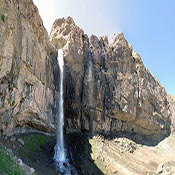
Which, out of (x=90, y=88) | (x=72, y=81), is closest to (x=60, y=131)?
(x=72, y=81)

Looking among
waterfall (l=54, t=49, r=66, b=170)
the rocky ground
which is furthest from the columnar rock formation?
the rocky ground

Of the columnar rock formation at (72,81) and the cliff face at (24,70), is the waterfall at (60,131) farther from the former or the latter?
the cliff face at (24,70)

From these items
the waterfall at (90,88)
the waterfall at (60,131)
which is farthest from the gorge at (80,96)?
the waterfall at (60,131)

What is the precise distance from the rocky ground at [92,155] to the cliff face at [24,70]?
218 centimetres

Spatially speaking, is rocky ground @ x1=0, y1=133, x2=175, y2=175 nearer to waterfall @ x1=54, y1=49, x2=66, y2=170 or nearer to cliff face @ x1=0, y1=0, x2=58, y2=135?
waterfall @ x1=54, y1=49, x2=66, y2=170

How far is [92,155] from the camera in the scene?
27406 millimetres

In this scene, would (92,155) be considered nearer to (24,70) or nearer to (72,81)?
(72,81)

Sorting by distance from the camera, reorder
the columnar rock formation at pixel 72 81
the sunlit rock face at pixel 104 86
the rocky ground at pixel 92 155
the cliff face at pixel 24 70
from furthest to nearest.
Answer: the sunlit rock face at pixel 104 86
the rocky ground at pixel 92 155
the columnar rock formation at pixel 72 81
the cliff face at pixel 24 70

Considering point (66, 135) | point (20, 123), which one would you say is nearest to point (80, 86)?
point (66, 135)

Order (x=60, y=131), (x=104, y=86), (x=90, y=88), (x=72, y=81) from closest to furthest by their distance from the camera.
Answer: (x=60, y=131) → (x=72, y=81) → (x=90, y=88) → (x=104, y=86)

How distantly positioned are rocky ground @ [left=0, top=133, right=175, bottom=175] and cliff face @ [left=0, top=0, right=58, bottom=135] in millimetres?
2176

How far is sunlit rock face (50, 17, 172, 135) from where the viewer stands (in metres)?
34.0

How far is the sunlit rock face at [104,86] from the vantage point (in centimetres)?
3400

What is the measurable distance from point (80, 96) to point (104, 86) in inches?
246
